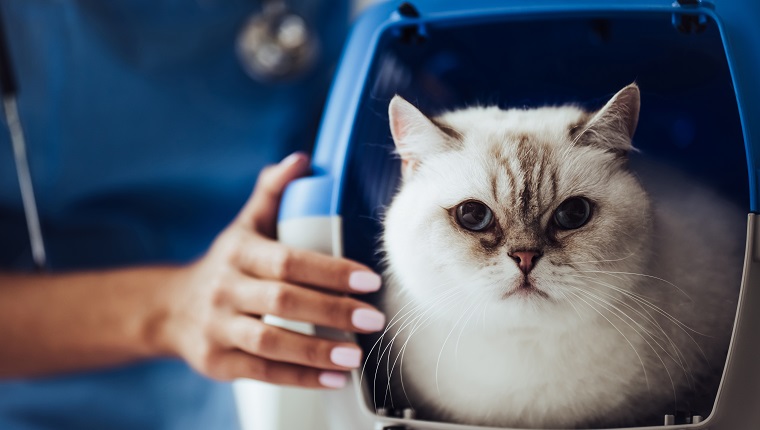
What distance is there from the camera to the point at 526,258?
0.31 meters

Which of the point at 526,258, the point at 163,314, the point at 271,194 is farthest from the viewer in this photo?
the point at 163,314

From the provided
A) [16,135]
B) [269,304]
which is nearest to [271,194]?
[269,304]

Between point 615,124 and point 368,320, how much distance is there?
6.0 inches

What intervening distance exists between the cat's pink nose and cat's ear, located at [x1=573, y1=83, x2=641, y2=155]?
0.06m

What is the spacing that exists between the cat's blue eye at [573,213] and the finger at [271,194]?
165 millimetres

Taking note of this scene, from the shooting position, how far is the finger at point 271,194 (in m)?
0.42

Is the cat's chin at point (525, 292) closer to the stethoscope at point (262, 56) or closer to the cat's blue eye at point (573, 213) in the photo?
the cat's blue eye at point (573, 213)

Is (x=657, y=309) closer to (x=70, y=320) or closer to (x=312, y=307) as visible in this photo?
(x=312, y=307)

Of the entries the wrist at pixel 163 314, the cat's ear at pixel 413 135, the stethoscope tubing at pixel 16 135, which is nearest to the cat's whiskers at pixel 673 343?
the cat's ear at pixel 413 135

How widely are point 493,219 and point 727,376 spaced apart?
0.14 metres

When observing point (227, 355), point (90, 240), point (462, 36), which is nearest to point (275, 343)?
point (227, 355)

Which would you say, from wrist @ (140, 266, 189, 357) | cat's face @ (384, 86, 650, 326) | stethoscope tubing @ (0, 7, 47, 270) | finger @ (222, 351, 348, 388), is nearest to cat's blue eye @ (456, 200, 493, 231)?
cat's face @ (384, 86, 650, 326)

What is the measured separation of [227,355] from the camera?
0.44m

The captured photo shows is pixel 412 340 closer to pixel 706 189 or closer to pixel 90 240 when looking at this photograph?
pixel 706 189
